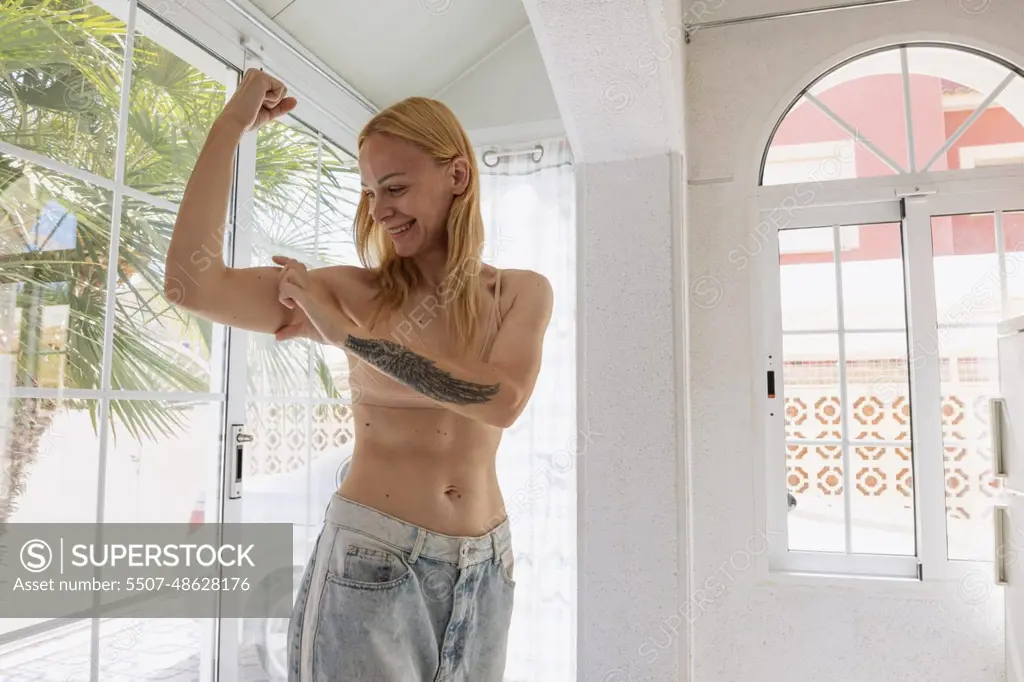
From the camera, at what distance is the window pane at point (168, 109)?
5.96ft

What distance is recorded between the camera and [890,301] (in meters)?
2.89

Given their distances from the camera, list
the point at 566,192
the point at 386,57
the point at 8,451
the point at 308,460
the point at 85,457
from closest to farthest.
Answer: the point at 8,451 → the point at 85,457 → the point at 308,460 → the point at 386,57 → the point at 566,192

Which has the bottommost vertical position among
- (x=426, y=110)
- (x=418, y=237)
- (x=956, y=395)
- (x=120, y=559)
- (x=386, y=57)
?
(x=120, y=559)

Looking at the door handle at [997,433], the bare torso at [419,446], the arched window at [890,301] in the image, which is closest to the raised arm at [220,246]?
the bare torso at [419,446]

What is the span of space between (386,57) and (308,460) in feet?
5.54

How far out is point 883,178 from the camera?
2855 mm

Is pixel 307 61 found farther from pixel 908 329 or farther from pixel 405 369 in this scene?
pixel 908 329

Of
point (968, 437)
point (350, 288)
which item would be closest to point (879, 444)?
point (968, 437)

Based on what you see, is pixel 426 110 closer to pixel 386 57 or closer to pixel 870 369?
pixel 386 57

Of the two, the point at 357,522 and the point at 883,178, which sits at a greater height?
the point at 883,178

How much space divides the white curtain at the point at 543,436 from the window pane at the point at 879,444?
1211 mm

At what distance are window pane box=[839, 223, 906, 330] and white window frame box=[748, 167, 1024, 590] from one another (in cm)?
5

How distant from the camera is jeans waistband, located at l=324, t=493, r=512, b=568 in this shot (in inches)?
37.1

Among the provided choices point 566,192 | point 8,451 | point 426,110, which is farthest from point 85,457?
point 566,192
